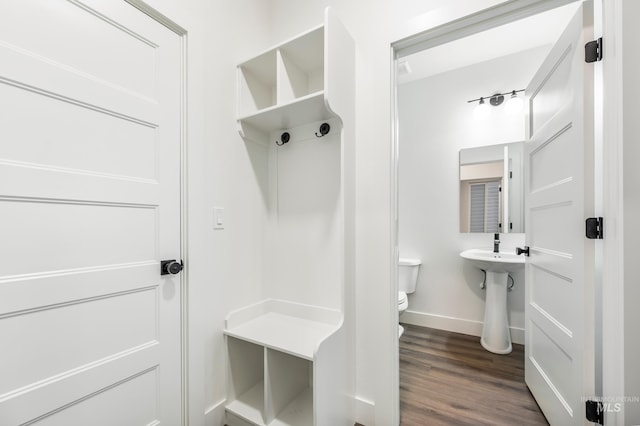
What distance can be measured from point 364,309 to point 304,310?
38 cm

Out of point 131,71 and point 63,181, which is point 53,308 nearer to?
point 63,181

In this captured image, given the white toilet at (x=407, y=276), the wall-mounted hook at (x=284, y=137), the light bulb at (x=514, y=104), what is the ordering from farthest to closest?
1. the white toilet at (x=407, y=276)
2. the light bulb at (x=514, y=104)
3. the wall-mounted hook at (x=284, y=137)

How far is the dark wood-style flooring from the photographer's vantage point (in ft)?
5.01

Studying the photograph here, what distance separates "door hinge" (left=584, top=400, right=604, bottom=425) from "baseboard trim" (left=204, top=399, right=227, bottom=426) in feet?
5.64

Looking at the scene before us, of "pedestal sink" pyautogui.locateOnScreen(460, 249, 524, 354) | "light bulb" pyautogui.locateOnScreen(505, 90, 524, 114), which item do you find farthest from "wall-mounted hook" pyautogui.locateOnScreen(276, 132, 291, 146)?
"light bulb" pyautogui.locateOnScreen(505, 90, 524, 114)

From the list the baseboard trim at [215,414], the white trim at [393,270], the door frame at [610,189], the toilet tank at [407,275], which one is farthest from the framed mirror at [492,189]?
the baseboard trim at [215,414]

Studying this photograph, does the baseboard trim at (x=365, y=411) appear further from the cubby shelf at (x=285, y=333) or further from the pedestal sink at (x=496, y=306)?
the pedestal sink at (x=496, y=306)

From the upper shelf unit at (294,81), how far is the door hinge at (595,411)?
1.71m

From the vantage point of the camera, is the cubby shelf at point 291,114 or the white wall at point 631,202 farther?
the cubby shelf at point 291,114

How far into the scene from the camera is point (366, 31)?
4.82ft

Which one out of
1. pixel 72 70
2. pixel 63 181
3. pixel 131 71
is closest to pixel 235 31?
pixel 131 71

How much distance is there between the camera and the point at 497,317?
90.4 inches

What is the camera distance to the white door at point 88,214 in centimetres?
84

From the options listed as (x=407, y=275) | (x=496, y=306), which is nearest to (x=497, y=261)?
(x=496, y=306)
